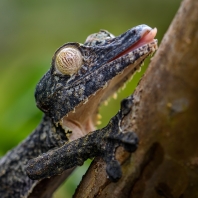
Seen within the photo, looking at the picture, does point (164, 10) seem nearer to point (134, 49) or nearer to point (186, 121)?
point (134, 49)

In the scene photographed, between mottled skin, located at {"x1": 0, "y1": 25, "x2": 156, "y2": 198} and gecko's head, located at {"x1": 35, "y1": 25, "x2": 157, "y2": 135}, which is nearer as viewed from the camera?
mottled skin, located at {"x1": 0, "y1": 25, "x2": 156, "y2": 198}

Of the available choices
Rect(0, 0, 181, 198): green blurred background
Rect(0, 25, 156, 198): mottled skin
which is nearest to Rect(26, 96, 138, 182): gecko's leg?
Rect(0, 25, 156, 198): mottled skin

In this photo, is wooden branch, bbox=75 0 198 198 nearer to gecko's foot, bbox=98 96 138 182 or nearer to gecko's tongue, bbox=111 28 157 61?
gecko's foot, bbox=98 96 138 182

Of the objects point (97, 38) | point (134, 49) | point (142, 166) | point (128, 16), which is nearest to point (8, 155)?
point (97, 38)

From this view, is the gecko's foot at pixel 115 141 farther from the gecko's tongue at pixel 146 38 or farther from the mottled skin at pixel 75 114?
the gecko's tongue at pixel 146 38

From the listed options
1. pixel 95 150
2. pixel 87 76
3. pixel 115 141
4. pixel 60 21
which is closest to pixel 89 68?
pixel 87 76

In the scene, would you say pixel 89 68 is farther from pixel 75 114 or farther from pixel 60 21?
pixel 60 21
